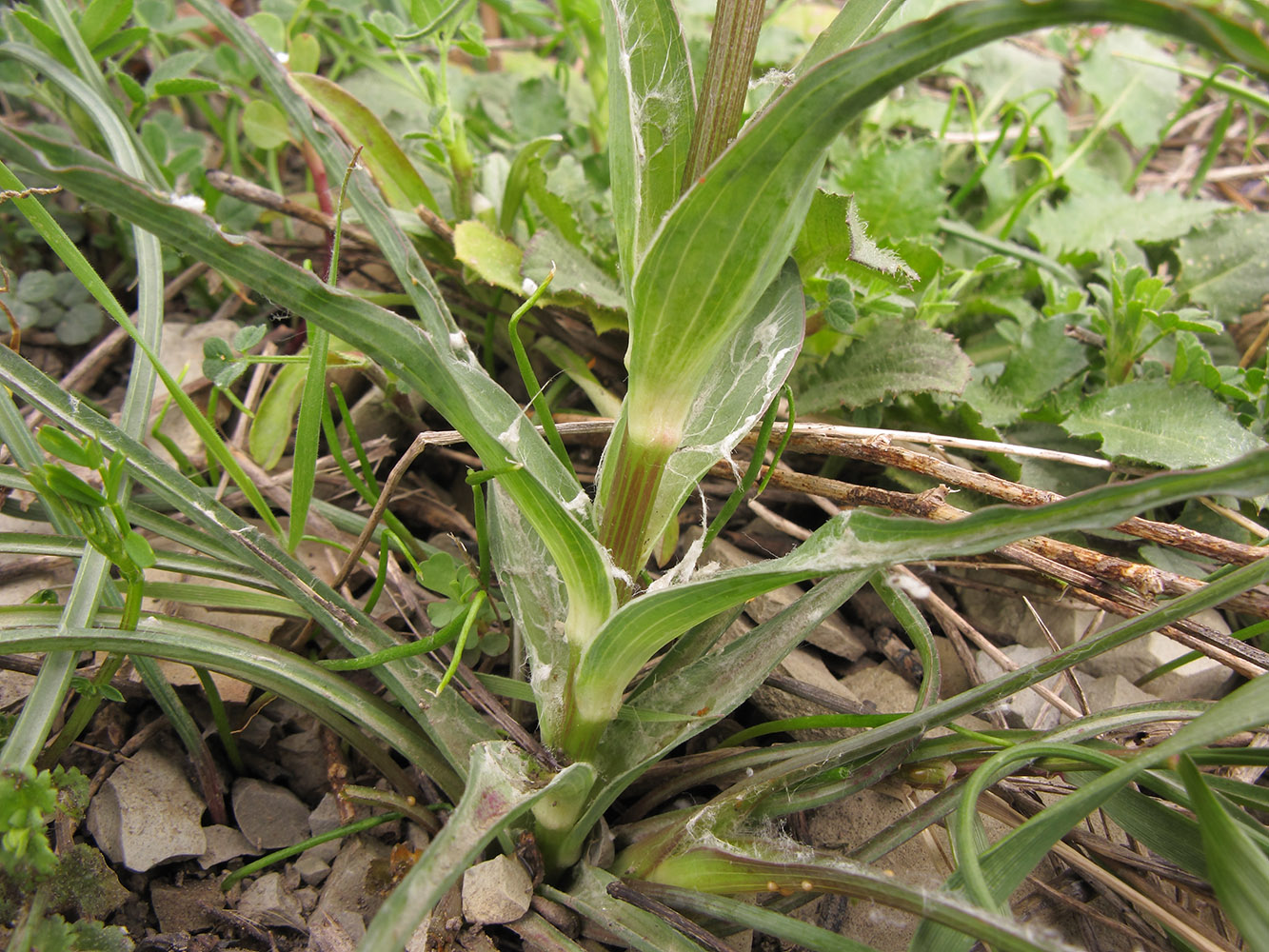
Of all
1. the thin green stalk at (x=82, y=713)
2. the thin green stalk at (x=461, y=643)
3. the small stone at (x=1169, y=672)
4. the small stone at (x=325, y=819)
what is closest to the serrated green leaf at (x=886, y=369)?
the small stone at (x=1169, y=672)

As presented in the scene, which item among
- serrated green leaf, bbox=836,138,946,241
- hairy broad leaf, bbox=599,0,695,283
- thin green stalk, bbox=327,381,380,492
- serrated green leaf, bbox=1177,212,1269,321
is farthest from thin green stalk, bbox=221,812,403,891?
serrated green leaf, bbox=1177,212,1269,321

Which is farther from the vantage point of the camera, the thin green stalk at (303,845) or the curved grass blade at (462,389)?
the thin green stalk at (303,845)

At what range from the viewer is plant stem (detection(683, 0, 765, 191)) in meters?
0.88

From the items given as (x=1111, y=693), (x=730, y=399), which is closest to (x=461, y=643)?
(x=730, y=399)

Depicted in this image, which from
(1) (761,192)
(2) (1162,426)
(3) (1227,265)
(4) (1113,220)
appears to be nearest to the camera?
(1) (761,192)

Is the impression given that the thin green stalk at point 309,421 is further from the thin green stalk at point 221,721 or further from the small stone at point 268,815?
the small stone at point 268,815

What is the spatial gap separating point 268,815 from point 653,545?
2.56 feet

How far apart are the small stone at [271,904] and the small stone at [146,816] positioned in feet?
0.34

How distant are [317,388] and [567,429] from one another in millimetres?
418

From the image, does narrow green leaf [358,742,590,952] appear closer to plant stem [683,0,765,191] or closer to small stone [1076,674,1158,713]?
plant stem [683,0,765,191]

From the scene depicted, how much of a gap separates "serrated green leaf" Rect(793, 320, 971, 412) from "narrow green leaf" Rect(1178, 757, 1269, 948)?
76 centimetres

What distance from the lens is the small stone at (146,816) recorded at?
119cm

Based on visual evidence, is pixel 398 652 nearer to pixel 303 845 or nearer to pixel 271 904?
pixel 303 845

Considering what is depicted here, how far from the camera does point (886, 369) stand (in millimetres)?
1548
